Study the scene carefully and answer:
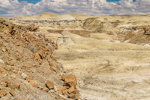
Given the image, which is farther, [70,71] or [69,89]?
[70,71]

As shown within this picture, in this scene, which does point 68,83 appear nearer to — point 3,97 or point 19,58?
point 19,58

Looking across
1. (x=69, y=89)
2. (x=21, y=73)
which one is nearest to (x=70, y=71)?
(x=69, y=89)

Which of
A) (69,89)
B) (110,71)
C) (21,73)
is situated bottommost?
(110,71)

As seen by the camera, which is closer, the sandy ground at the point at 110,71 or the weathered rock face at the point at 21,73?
the weathered rock face at the point at 21,73

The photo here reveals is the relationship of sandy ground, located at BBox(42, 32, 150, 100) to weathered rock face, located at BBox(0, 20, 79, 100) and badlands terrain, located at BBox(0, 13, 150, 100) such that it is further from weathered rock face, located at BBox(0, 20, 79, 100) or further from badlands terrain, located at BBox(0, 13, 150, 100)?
weathered rock face, located at BBox(0, 20, 79, 100)

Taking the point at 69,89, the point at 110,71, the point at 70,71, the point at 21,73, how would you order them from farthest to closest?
1. the point at 70,71
2. the point at 110,71
3. the point at 69,89
4. the point at 21,73

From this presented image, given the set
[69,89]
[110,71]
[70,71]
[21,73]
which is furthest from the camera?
[70,71]

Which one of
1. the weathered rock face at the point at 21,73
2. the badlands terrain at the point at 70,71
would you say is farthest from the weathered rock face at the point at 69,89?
the weathered rock face at the point at 21,73

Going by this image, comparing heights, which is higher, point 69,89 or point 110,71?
point 69,89

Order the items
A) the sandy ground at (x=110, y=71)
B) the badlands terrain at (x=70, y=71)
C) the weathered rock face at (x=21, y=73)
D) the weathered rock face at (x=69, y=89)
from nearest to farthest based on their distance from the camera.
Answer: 1. the weathered rock face at (x=21, y=73)
2. the badlands terrain at (x=70, y=71)
3. the weathered rock face at (x=69, y=89)
4. the sandy ground at (x=110, y=71)

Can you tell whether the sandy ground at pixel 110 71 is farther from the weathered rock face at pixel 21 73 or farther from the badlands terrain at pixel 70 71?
the weathered rock face at pixel 21 73

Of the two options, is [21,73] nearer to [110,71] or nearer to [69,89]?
[69,89]

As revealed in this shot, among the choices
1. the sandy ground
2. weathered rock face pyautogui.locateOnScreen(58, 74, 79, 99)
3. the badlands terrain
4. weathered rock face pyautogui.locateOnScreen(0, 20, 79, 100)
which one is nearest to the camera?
weathered rock face pyautogui.locateOnScreen(0, 20, 79, 100)

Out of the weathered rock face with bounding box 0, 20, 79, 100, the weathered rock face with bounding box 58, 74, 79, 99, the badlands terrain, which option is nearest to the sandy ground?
the badlands terrain
